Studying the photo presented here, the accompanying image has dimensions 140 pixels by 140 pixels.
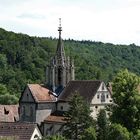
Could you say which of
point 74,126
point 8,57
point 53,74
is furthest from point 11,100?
point 8,57

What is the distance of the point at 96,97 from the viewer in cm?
7406

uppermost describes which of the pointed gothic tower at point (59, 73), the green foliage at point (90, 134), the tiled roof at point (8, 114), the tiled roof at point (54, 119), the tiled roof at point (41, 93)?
the pointed gothic tower at point (59, 73)

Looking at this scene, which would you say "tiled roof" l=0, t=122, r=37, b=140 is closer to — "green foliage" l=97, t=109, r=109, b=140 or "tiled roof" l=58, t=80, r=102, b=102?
"green foliage" l=97, t=109, r=109, b=140

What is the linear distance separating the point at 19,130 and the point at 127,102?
12792 millimetres

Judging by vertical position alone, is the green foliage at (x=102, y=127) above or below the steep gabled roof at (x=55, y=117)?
above

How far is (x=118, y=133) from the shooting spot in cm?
5647

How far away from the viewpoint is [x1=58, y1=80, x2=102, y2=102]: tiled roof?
7412cm

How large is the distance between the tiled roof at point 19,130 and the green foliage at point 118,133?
10.6 metres

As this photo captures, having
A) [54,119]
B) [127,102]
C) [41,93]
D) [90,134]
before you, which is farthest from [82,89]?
[90,134]

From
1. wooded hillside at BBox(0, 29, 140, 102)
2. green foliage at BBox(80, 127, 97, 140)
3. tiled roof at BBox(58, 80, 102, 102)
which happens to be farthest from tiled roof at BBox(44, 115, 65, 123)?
wooded hillside at BBox(0, 29, 140, 102)

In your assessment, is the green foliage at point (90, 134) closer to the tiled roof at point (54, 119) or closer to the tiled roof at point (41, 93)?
the tiled roof at point (54, 119)

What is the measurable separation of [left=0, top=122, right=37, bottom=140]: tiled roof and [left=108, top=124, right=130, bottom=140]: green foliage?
10643 millimetres

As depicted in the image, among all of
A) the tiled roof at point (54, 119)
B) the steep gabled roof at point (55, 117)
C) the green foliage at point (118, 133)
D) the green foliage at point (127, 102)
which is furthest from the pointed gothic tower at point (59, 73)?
the green foliage at point (118, 133)

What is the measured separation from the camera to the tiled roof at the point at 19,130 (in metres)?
64.1
